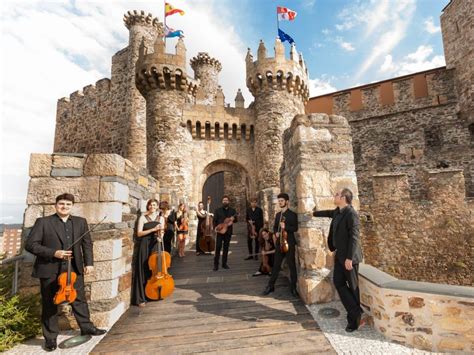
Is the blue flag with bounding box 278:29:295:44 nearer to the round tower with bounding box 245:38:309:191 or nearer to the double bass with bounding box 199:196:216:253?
the round tower with bounding box 245:38:309:191

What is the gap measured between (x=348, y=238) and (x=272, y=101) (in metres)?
10.4

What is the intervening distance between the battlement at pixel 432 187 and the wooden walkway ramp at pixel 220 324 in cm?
762

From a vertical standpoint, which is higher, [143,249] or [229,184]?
[229,184]

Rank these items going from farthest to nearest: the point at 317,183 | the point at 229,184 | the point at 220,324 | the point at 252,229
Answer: the point at 229,184 < the point at 252,229 < the point at 317,183 < the point at 220,324

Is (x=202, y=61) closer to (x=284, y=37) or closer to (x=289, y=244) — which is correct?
(x=284, y=37)

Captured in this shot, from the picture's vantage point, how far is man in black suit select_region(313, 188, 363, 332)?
2.99 meters

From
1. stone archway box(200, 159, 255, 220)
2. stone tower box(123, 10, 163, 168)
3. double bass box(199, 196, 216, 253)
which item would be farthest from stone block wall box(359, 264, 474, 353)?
stone tower box(123, 10, 163, 168)

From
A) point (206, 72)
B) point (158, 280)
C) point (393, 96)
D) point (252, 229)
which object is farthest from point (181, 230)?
point (393, 96)

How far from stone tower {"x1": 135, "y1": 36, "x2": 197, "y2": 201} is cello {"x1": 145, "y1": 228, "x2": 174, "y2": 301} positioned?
705 cm

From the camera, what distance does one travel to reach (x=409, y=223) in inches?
400

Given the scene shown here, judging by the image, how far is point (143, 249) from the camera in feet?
→ 14.2

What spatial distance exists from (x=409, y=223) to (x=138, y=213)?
10.6 meters

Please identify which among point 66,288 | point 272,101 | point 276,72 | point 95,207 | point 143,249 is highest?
point 276,72

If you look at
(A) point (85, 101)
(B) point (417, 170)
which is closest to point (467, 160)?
(B) point (417, 170)
